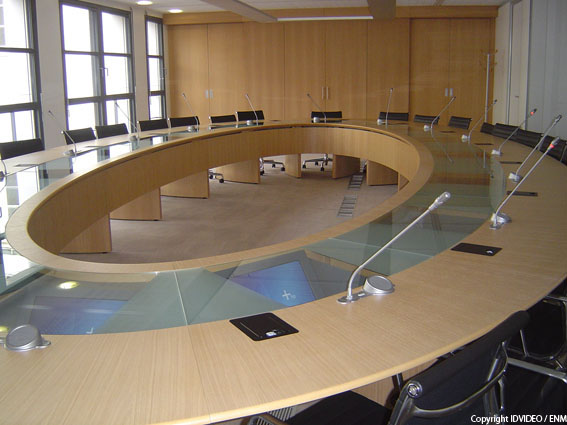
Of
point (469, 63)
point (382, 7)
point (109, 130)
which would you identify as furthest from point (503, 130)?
point (469, 63)

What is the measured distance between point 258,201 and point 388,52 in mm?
4728

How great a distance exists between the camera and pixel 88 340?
5.21ft

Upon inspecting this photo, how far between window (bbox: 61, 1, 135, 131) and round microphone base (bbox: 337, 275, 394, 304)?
20.8ft

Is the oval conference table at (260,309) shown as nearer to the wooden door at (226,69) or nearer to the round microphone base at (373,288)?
the round microphone base at (373,288)

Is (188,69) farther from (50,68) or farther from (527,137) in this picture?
(527,137)

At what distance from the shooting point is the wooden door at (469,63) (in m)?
10.2

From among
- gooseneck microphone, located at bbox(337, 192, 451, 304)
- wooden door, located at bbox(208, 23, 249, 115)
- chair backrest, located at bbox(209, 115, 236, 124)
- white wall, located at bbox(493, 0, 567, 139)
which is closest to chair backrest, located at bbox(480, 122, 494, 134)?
white wall, located at bbox(493, 0, 567, 139)

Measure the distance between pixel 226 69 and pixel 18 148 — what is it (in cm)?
644

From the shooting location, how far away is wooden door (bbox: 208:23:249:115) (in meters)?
11.0

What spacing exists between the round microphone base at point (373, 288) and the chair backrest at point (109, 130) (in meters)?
5.19

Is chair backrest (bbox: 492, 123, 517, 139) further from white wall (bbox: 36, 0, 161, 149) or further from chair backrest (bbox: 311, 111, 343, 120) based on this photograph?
white wall (bbox: 36, 0, 161, 149)

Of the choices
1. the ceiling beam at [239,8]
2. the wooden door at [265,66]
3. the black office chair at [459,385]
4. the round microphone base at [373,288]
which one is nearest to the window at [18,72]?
the ceiling beam at [239,8]

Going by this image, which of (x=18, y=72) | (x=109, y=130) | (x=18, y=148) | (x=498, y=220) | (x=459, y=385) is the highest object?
(x=18, y=72)

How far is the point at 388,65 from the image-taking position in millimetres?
10555
